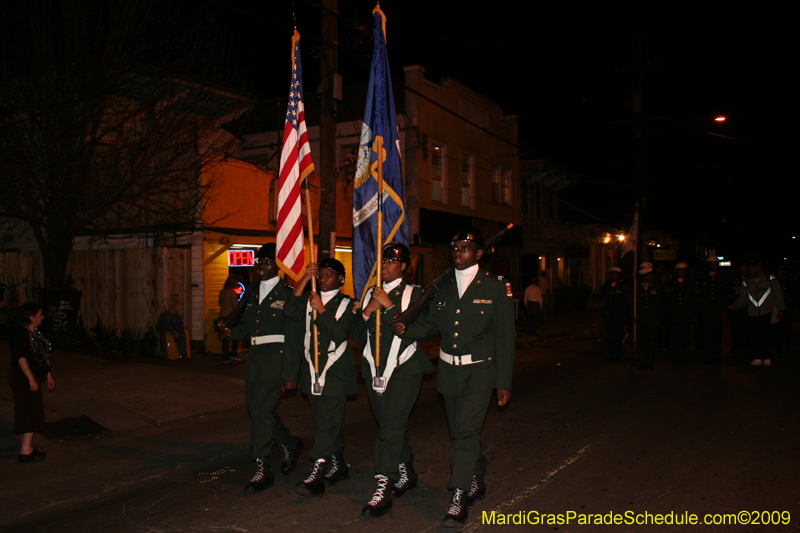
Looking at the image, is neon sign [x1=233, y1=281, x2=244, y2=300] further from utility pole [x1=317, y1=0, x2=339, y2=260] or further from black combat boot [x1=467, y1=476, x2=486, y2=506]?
black combat boot [x1=467, y1=476, x2=486, y2=506]

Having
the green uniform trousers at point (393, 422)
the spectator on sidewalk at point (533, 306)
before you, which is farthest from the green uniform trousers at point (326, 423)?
the spectator on sidewalk at point (533, 306)

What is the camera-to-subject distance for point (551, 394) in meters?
9.27

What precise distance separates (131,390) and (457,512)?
6.59m

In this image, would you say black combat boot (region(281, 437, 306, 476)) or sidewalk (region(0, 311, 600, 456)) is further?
sidewalk (region(0, 311, 600, 456))

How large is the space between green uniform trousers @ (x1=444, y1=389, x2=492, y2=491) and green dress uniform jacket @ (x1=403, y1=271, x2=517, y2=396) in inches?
3.0

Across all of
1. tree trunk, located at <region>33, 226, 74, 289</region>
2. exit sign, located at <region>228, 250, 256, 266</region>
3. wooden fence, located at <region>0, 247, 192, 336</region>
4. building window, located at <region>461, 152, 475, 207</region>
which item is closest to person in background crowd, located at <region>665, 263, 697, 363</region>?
exit sign, located at <region>228, 250, 256, 266</region>

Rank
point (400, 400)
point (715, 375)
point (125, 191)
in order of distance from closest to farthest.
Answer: point (400, 400), point (715, 375), point (125, 191)

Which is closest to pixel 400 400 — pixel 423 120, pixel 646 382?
pixel 646 382

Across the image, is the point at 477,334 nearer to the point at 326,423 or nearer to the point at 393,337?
the point at 393,337

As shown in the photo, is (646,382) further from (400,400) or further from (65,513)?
(65,513)

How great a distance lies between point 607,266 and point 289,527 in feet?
123

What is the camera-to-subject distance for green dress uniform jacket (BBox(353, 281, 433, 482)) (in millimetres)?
4656

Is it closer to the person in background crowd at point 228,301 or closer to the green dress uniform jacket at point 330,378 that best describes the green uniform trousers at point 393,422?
the green dress uniform jacket at point 330,378

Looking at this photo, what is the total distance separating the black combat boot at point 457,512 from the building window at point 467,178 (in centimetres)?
1858
